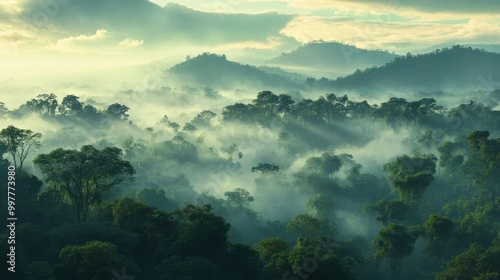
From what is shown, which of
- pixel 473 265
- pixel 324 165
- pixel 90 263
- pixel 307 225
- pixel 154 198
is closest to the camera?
pixel 90 263

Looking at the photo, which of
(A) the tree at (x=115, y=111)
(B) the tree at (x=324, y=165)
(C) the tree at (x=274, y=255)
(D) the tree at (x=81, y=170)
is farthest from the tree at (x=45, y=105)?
(C) the tree at (x=274, y=255)

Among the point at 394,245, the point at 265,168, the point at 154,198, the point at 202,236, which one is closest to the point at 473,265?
the point at 394,245

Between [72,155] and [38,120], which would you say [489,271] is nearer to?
[72,155]

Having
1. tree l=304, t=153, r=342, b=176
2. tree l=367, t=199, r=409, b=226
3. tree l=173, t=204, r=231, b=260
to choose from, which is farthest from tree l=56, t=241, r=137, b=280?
tree l=304, t=153, r=342, b=176

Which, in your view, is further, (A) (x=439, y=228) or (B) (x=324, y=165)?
(B) (x=324, y=165)

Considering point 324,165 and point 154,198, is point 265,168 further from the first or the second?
point 154,198

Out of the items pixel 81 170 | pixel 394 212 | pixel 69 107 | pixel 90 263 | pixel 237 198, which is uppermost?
pixel 81 170
